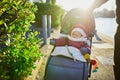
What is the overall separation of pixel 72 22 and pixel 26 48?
101 cm

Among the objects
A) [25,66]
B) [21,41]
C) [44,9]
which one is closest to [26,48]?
[21,41]

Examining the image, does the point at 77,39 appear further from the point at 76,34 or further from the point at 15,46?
the point at 15,46

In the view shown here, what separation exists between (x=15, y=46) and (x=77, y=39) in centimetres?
120

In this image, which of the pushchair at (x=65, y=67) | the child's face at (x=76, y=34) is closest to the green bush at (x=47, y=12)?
the child's face at (x=76, y=34)

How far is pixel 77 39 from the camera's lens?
4.40 m

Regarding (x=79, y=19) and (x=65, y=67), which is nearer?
(x=65, y=67)

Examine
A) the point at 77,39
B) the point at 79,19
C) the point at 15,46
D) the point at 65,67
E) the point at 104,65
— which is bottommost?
the point at 104,65

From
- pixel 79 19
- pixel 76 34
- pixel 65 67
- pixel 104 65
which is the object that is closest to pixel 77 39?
pixel 76 34

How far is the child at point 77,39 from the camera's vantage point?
4363 millimetres

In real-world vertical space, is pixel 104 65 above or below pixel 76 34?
below

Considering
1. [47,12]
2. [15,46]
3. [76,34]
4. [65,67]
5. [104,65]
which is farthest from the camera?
[47,12]

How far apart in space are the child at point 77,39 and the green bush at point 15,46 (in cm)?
60

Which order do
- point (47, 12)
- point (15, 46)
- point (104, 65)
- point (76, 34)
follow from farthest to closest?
point (47, 12) < point (104, 65) < point (15, 46) < point (76, 34)

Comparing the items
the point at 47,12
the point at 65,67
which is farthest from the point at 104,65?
the point at 47,12
